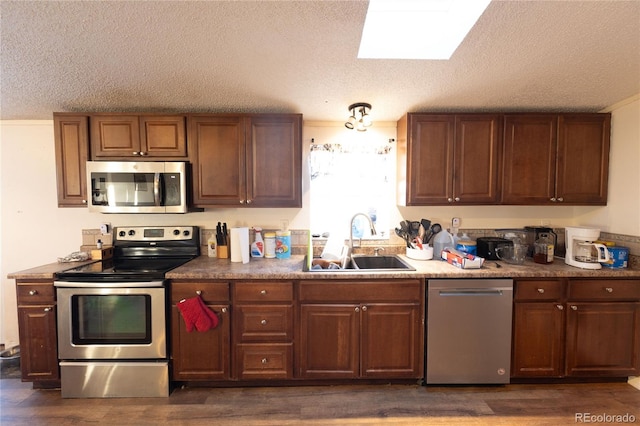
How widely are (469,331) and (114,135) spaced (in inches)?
126

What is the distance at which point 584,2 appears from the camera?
1137 mm

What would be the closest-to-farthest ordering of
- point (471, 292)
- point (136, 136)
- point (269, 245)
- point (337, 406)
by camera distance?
point (337, 406) < point (471, 292) < point (136, 136) < point (269, 245)

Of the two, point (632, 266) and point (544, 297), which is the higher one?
point (632, 266)

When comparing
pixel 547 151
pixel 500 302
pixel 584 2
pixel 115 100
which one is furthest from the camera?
pixel 547 151

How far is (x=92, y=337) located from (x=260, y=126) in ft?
6.61

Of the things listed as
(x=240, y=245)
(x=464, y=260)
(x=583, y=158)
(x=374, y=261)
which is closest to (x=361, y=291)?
(x=374, y=261)

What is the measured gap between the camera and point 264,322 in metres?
1.94

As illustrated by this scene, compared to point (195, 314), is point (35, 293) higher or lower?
higher

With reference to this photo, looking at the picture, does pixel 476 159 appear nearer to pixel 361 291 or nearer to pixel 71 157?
pixel 361 291

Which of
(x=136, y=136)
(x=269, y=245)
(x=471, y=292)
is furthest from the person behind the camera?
(x=269, y=245)

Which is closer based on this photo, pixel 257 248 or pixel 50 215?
pixel 257 248

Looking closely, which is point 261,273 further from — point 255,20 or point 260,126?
point 255,20

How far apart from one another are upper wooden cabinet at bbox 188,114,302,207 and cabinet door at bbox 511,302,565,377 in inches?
76.6

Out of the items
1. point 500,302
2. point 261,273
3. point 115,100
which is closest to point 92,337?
point 261,273
